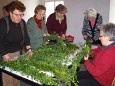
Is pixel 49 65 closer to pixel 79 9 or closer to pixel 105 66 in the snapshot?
pixel 105 66

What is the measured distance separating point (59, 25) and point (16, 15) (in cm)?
226

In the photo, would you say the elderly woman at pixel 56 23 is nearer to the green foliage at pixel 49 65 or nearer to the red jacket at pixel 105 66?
the green foliage at pixel 49 65

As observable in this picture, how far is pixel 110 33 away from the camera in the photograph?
10.4 feet

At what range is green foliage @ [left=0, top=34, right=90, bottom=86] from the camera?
8.89 feet

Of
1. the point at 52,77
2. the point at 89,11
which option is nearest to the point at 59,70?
the point at 52,77

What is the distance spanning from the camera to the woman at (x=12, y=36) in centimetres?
336

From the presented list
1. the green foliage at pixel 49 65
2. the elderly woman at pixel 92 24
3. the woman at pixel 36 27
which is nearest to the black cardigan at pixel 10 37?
the green foliage at pixel 49 65

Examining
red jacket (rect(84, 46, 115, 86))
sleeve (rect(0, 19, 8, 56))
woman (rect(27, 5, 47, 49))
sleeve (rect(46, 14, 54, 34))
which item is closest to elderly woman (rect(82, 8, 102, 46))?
sleeve (rect(46, 14, 54, 34))

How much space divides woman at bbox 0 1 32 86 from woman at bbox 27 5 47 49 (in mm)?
959

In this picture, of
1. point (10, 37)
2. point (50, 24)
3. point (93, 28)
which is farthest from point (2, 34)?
point (93, 28)

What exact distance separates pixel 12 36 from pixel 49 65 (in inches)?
33.7

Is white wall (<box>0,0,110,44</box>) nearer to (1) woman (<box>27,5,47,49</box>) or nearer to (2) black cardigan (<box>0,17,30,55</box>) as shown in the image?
(1) woman (<box>27,5,47,49</box>)

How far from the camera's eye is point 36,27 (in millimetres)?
4660

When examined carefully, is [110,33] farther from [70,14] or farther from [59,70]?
[70,14]
